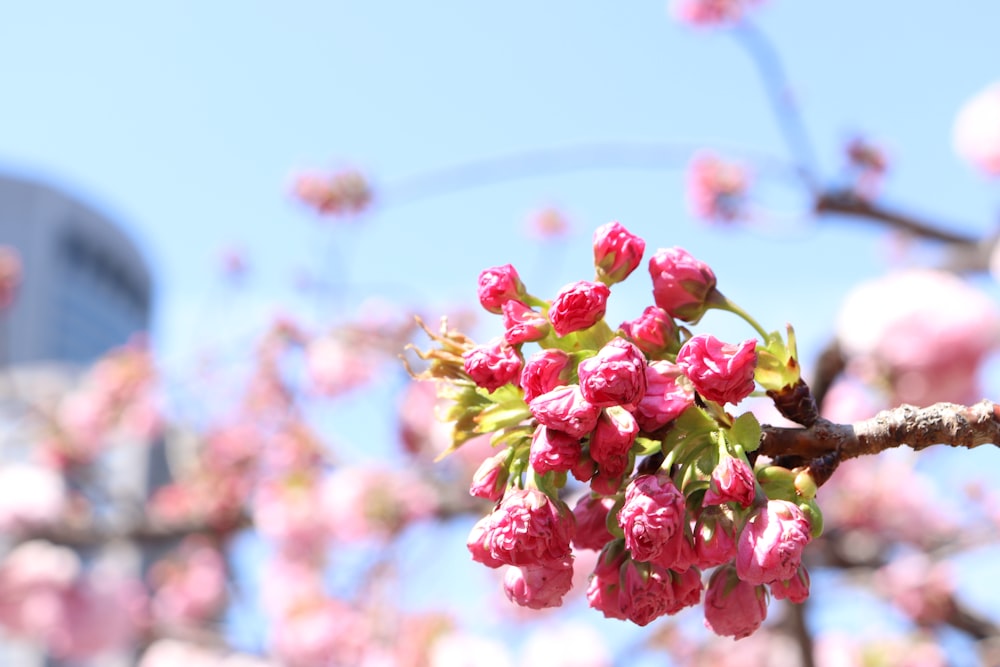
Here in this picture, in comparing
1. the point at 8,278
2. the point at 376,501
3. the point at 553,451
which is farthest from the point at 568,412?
the point at 8,278

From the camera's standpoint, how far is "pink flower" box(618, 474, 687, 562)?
693 millimetres

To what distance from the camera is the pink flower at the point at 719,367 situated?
0.72m

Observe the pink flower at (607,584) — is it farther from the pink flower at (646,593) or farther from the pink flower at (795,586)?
the pink flower at (795,586)

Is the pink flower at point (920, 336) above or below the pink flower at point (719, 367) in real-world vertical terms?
below

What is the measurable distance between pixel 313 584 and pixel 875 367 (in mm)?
3333

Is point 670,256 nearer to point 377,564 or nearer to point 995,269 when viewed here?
point 995,269

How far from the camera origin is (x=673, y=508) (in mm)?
699

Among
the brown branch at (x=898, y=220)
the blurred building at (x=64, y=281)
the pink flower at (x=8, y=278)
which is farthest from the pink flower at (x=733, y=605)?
the blurred building at (x=64, y=281)

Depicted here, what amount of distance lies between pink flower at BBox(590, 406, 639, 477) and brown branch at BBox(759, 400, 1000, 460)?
0.11 meters

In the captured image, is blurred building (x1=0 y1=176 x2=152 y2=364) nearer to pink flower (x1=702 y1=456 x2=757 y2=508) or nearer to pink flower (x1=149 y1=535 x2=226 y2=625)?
pink flower (x1=149 y1=535 x2=226 y2=625)

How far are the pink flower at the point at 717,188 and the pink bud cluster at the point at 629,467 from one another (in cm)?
415

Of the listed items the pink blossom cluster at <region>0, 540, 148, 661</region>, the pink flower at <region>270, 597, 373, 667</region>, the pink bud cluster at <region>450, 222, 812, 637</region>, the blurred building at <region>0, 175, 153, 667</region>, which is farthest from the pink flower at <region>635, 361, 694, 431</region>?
Result: the blurred building at <region>0, 175, 153, 667</region>

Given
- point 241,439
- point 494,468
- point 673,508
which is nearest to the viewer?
point 673,508

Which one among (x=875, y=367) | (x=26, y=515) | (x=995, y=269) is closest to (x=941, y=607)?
(x=875, y=367)
